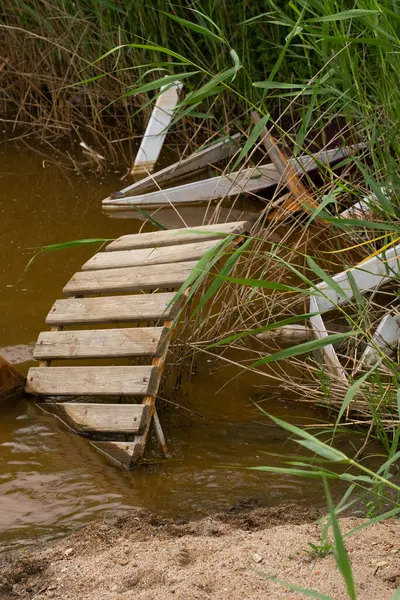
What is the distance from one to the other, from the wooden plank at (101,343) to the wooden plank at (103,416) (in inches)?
8.5

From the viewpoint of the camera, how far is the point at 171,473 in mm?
3459

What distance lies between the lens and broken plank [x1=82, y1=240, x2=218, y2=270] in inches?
156

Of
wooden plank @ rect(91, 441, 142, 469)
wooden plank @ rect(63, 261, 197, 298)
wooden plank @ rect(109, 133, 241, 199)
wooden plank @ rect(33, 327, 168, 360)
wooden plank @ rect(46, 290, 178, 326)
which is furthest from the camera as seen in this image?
wooden plank @ rect(109, 133, 241, 199)

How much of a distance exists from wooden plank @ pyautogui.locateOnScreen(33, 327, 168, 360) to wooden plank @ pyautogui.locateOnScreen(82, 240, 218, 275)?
355 millimetres

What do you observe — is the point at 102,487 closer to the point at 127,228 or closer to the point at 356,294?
the point at 356,294

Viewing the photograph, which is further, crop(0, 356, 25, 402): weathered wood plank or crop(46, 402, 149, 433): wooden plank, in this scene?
crop(0, 356, 25, 402): weathered wood plank

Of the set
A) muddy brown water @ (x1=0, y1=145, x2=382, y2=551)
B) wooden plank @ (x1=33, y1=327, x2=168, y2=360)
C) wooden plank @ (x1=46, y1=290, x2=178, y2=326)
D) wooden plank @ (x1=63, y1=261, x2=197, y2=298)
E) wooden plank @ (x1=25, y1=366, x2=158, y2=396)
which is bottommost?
muddy brown water @ (x1=0, y1=145, x2=382, y2=551)

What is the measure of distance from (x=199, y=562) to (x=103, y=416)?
1.07m

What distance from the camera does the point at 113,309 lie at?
388 centimetres

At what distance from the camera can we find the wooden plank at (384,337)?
11.9ft

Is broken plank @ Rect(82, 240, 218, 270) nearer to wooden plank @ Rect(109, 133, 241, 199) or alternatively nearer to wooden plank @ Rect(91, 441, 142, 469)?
wooden plank @ Rect(91, 441, 142, 469)

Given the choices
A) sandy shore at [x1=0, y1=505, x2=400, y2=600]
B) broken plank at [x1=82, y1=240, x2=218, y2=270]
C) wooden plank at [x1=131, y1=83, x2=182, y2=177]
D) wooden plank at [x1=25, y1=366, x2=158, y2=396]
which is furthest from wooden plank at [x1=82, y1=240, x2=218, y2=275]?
wooden plank at [x1=131, y1=83, x2=182, y2=177]

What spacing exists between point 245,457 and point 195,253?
0.94 m

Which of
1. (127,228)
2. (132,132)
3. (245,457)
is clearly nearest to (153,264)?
(245,457)
